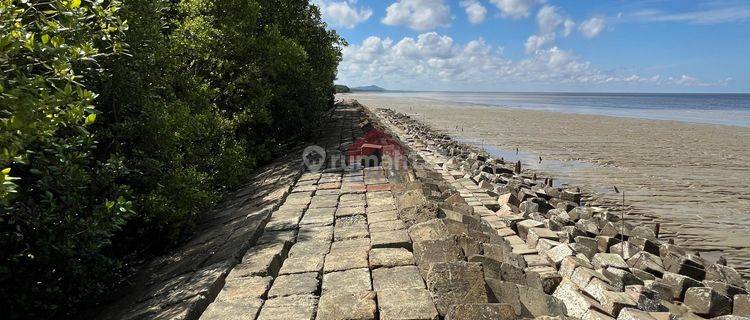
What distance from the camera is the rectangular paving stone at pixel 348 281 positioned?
11.8 feet

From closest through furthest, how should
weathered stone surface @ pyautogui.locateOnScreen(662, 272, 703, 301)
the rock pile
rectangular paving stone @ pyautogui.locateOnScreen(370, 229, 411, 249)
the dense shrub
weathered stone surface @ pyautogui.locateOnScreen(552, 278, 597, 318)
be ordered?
the dense shrub, the rock pile, weathered stone surface @ pyautogui.locateOnScreen(552, 278, 597, 318), rectangular paving stone @ pyautogui.locateOnScreen(370, 229, 411, 249), weathered stone surface @ pyautogui.locateOnScreen(662, 272, 703, 301)

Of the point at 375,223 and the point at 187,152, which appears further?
the point at 187,152

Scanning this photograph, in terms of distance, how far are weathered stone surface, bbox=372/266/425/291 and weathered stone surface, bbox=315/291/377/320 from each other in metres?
0.23

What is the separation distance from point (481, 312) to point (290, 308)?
1347 millimetres

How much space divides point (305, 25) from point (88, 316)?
12062mm

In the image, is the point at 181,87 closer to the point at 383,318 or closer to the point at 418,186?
the point at 418,186

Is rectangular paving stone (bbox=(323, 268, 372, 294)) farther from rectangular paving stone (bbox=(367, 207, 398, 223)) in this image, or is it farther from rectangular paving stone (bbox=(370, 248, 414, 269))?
rectangular paving stone (bbox=(367, 207, 398, 223))

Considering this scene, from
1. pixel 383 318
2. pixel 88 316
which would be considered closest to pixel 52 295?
pixel 88 316

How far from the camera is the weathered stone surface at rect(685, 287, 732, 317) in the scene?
4809 millimetres

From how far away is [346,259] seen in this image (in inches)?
165

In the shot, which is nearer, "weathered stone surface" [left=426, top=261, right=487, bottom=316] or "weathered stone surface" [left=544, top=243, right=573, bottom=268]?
"weathered stone surface" [left=426, top=261, right=487, bottom=316]

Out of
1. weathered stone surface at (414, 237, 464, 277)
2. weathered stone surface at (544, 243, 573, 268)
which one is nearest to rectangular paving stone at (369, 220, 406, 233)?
weathered stone surface at (414, 237, 464, 277)

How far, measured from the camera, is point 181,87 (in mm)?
8266

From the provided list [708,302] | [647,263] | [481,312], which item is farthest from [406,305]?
[647,263]
